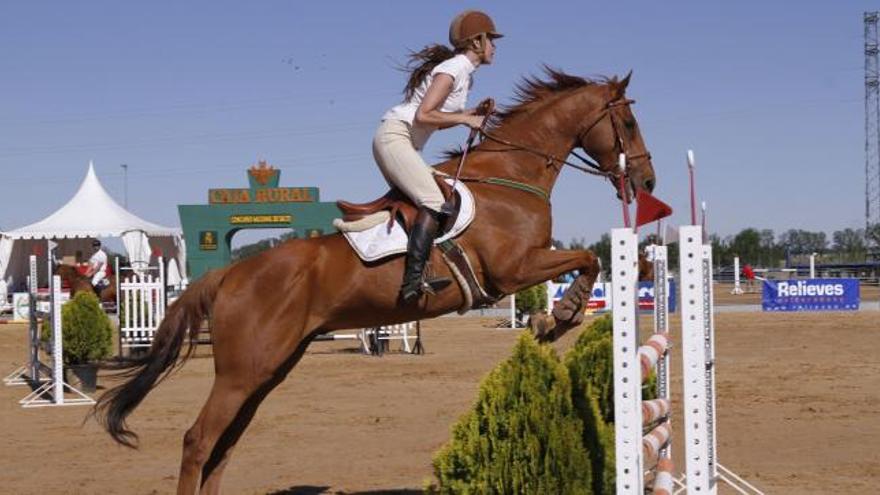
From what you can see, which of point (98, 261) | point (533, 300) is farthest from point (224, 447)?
point (533, 300)

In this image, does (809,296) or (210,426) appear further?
(809,296)

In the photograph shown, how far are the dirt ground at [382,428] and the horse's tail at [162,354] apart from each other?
4.21 ft

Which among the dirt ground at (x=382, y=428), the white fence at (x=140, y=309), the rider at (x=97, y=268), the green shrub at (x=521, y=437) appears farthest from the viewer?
the rider at (x=97, y=268)

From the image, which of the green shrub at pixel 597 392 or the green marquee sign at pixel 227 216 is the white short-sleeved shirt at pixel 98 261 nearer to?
the green marquee sign at pixel 227 216

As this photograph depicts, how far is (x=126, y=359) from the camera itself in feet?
21.4

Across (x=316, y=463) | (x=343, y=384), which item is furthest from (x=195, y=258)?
(x=316, y=463)

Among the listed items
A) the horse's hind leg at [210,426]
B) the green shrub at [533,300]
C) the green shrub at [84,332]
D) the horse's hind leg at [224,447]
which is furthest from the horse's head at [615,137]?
the green shrub at [533,300]

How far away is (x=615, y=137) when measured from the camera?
603cm

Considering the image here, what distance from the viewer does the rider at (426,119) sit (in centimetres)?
554

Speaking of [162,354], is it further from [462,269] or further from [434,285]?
[462,269]

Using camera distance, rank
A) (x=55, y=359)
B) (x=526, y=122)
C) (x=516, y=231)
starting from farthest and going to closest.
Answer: (x=55, y=359) < (x=526, y=122) < (x=516, y=231)

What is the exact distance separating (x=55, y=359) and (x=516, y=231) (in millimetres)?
8131

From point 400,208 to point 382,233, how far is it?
18 cm

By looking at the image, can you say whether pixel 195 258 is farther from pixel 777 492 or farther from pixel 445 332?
pixel 777 492
